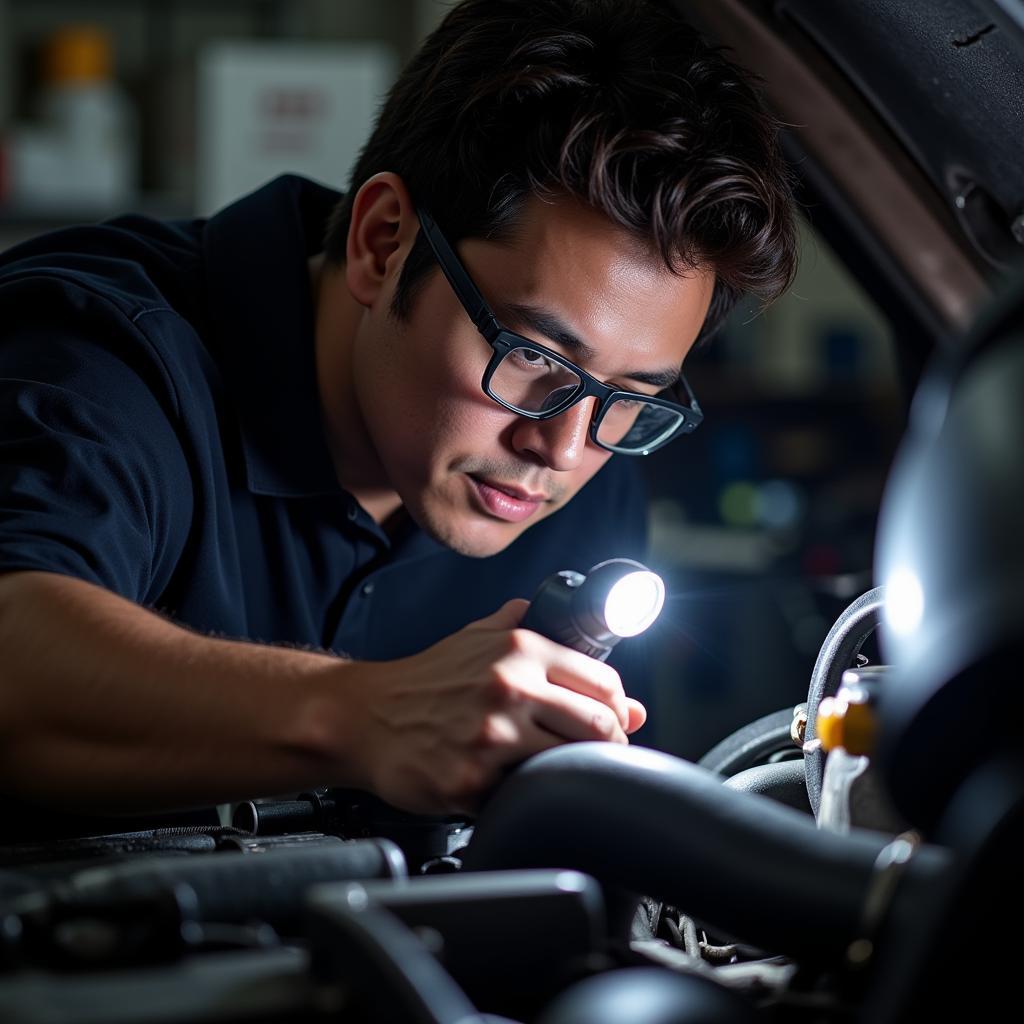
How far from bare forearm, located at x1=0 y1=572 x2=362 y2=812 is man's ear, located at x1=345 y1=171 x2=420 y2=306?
0.52 metres

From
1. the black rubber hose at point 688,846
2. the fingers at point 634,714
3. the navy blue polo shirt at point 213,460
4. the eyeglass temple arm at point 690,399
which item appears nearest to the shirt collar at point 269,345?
the navy blue polo shirt at point 213,460

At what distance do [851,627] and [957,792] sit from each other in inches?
13.0

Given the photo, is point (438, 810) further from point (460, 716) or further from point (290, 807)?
point (290, 807)

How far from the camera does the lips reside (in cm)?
122

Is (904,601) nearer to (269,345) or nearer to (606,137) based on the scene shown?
(606,137)

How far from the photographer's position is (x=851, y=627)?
852 mm

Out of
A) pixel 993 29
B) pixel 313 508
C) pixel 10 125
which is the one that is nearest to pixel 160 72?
pixel 10 125

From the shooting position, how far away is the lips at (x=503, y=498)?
1219mm

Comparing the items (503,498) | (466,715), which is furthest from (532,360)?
(466,715)

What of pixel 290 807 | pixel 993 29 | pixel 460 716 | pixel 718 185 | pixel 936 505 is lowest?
pixel 290 807

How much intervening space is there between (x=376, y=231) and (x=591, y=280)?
1.00 feet

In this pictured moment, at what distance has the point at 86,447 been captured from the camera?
100cm

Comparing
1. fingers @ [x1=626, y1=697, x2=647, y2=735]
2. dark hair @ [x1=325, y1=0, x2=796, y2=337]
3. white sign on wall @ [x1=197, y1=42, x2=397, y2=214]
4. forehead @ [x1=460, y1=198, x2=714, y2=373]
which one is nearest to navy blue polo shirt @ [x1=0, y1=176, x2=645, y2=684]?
dark hair @ [x1=325, y1=0, x2=796, y2=337]

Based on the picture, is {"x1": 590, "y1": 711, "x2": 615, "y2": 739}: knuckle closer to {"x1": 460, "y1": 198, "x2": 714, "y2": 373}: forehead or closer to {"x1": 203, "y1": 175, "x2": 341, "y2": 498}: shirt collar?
{"x1": 460, "y1": 198, "x2": 714, "y2": 373}: forehead
